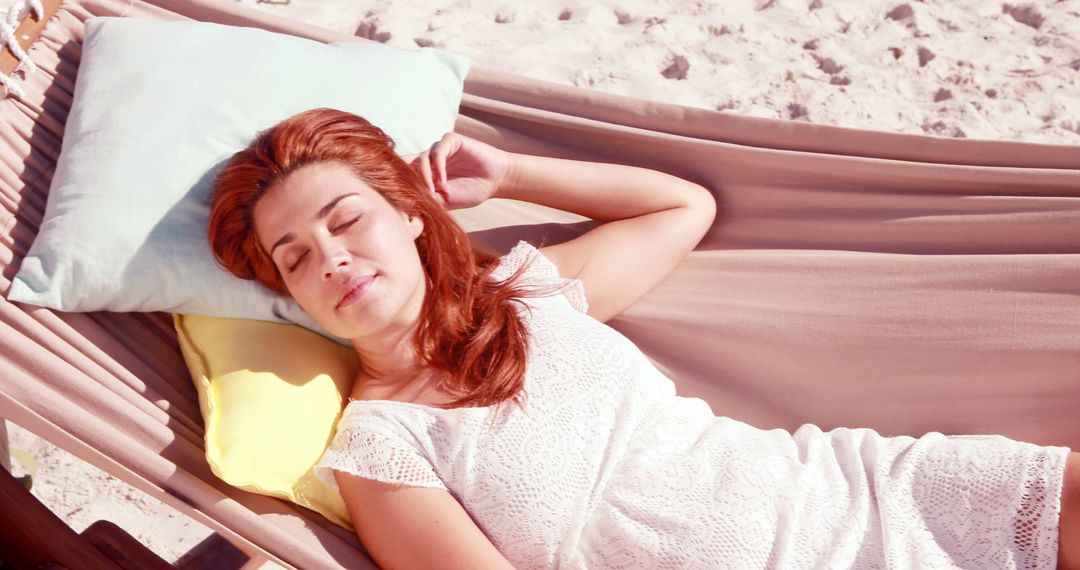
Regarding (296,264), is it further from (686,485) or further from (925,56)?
(925,56)

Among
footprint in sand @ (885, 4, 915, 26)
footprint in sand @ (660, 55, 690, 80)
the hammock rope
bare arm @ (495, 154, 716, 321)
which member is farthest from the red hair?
footprint in sand @ (885, 4, 915, 26)

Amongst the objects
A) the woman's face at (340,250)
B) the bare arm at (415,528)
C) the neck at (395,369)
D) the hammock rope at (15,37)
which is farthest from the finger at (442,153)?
the hammock rope at (15,37)

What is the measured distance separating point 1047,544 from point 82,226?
1608 millimetres

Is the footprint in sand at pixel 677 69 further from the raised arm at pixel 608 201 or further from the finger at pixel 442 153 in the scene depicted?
the finger at pixel 442 153

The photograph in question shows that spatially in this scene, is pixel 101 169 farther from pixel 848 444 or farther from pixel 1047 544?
pixel 1047 544

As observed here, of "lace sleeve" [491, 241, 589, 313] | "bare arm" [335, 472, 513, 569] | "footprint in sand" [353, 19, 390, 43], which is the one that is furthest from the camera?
"footprint in sand" [353, 19, 390, 43]

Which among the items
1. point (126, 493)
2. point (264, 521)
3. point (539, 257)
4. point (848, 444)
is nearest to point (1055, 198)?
point (848, 444)

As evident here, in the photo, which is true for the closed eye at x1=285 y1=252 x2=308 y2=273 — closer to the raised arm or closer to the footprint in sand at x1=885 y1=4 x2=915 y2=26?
the raised arm

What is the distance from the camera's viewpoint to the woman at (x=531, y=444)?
5.13 ft

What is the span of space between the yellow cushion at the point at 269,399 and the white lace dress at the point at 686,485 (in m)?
0.05

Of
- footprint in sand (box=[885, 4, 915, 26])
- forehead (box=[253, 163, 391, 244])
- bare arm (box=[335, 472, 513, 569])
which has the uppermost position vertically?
forehead (box=[253, 163, 391, 244])

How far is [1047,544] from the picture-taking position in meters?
1.52

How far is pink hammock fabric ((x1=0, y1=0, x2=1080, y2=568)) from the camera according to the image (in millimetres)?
1876

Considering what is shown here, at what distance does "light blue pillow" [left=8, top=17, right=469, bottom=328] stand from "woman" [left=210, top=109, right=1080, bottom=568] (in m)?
0.11
